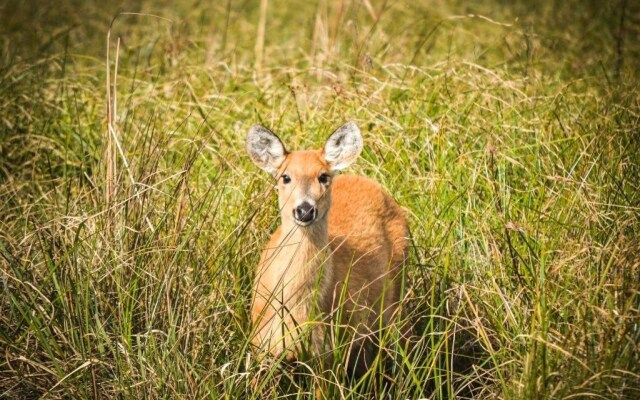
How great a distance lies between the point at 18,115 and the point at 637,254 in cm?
401

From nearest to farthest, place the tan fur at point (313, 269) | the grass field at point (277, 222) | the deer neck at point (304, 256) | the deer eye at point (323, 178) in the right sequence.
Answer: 1. the grass field at point (277, 222)
2. the tan fur at point (313, 269)
3. the deer neck at point (304, 256)
4. the deer eye at point (323, 178)

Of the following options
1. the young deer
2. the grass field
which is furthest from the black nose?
the grass field

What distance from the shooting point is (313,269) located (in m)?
4.21

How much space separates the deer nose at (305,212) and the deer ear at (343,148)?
0.43 m

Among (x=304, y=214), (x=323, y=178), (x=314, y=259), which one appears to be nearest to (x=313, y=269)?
(x=314, y=259)

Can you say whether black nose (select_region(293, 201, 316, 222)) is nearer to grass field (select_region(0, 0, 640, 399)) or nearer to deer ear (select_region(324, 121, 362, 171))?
grass field (select_region(0, 0, 640, 399))

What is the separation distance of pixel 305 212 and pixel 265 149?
21.4 inches

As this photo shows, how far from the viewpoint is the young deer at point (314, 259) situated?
159 inches

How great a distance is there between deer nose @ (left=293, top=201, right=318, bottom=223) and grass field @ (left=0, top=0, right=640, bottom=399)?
0.16 m

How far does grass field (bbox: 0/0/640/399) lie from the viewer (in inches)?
145

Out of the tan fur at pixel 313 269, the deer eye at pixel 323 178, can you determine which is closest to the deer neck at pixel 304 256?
the tan fur at pixel 313 269

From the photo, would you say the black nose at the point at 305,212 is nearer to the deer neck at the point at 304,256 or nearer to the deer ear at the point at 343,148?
the deer neck at the point at 304,256

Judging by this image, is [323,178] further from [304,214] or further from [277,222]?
[277,222]

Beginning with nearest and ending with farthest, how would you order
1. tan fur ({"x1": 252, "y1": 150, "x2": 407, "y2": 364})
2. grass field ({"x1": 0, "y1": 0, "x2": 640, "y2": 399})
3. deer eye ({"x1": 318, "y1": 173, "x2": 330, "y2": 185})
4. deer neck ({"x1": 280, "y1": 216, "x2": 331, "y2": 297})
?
grass field ({"x1": 0, "y1": 0, "x2": 640, "y2": 399}), tan fur ({"x1": 252, "y1": 150, "x2": 407, "y2": 364}), deer neck ({"x1": 280, "y1": 216, "x2": 331, "y2": 297}), deer eye ({"x1": 318, "y1": 173, "x2": 330, "y2": 185})
